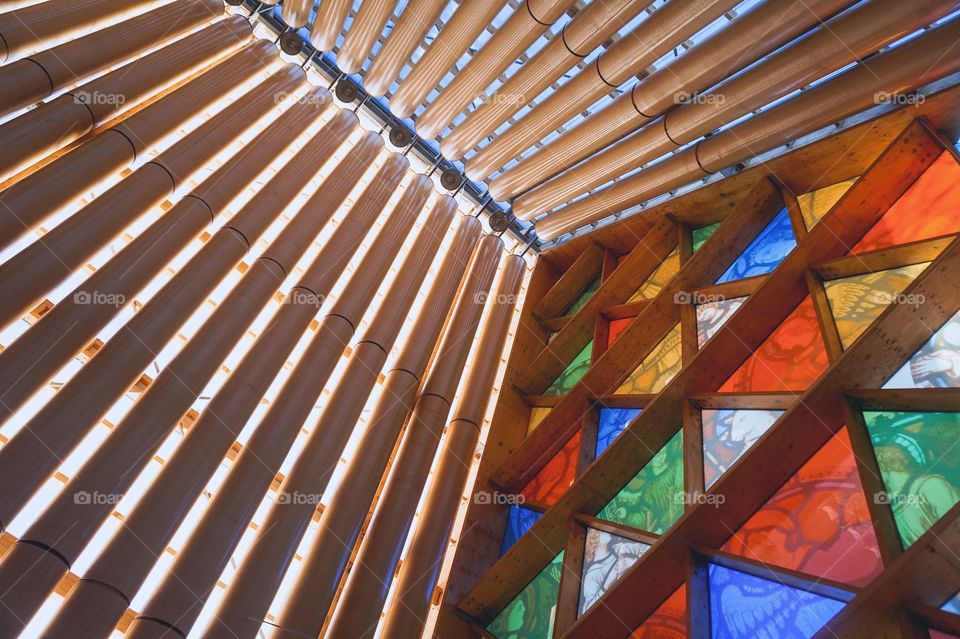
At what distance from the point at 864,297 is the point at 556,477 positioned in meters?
3.35

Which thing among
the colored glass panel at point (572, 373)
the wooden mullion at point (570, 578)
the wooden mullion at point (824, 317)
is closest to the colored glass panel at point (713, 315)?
the wooden mullion at point (824, 317)

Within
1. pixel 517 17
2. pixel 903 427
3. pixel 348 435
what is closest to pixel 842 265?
pixel 903 427

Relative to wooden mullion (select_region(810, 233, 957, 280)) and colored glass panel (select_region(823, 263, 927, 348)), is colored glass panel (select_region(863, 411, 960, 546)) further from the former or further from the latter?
wooden mullion (select_region(810, 233, 957, 280))

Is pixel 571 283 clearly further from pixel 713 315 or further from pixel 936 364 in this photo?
pixel 936 364

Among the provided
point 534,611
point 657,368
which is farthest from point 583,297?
point 534,611

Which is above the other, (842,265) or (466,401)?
(842,265)

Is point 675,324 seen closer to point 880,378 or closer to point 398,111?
point 880,378

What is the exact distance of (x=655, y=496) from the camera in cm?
528

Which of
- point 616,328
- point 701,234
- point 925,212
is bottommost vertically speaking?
point 925,212

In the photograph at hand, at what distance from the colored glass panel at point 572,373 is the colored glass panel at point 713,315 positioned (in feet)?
4.95

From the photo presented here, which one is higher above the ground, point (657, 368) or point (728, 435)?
point (657, 368)

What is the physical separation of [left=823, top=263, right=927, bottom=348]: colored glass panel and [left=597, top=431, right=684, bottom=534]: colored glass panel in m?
1.63

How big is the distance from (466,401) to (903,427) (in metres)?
4.01

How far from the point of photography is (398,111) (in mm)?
7910
